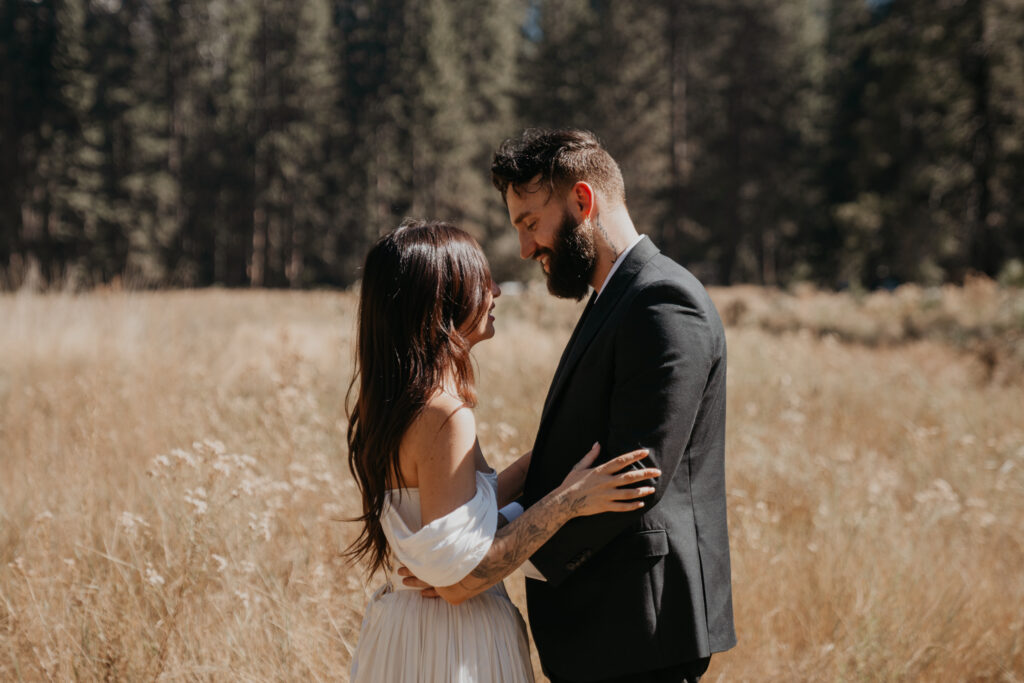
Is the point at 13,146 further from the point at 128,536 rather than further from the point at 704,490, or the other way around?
the point at 704,490

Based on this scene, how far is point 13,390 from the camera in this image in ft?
21.6

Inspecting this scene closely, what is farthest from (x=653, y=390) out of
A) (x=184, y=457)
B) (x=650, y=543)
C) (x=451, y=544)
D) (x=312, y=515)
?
(x=312, y=515)

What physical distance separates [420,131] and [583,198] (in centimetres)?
3497

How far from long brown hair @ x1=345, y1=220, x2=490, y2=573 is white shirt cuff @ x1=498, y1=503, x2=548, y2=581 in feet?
1.30

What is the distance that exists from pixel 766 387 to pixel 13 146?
3601 centimetres

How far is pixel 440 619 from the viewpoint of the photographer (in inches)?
81.4

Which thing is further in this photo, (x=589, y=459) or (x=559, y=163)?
(x=559, y=163)

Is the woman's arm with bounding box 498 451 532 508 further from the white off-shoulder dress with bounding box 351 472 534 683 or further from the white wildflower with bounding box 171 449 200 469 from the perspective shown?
the white wildflower with bounding box 171 449 200 469

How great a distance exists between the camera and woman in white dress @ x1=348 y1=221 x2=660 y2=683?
1.93 m

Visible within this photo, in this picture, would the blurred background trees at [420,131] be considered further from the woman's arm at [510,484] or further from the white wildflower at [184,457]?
the white wildflower at [184,457]

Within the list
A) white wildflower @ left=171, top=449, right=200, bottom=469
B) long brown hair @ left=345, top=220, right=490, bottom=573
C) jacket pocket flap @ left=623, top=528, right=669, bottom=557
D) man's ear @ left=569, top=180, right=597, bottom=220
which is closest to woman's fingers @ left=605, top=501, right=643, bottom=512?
jacket pocket flap @ left=623, top=528, right=669, bottom=557

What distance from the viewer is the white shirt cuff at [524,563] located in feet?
6.82

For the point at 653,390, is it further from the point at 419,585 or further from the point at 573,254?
the point at 419,585

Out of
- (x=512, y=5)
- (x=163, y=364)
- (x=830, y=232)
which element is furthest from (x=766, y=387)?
(x=512, y=5)
